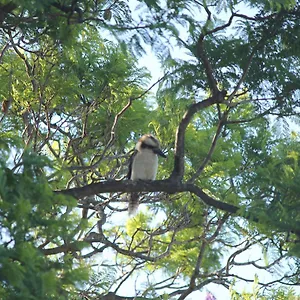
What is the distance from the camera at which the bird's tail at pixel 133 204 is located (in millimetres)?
8344

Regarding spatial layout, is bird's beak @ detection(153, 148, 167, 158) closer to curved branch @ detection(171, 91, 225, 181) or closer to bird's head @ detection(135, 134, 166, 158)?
bird's head @ detection(135, 134, 166, 158)

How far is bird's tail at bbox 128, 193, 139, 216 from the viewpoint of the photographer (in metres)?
8.34

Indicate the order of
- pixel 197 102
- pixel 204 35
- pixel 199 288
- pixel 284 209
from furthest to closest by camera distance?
1. pixel 199 288
2. pixel 197 102
3. pixel 204 35
4. pixel 284 209

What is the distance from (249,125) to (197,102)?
1.76 meters

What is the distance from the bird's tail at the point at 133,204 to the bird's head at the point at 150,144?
1.65ft

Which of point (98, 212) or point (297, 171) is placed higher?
point (98, 212)

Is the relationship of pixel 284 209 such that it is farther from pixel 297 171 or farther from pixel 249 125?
pixel 249 125

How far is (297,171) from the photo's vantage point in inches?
212

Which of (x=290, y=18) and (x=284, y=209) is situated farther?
(x=290, y=18)

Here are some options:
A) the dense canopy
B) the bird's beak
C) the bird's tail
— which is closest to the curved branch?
the dense canopy

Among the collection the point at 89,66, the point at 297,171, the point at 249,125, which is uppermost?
the point at 89,66

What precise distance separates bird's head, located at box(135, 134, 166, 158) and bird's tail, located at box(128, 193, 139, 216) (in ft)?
1.65

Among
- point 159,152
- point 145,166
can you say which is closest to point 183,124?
point 159,152

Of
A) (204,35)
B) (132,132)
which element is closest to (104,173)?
(132,132)
